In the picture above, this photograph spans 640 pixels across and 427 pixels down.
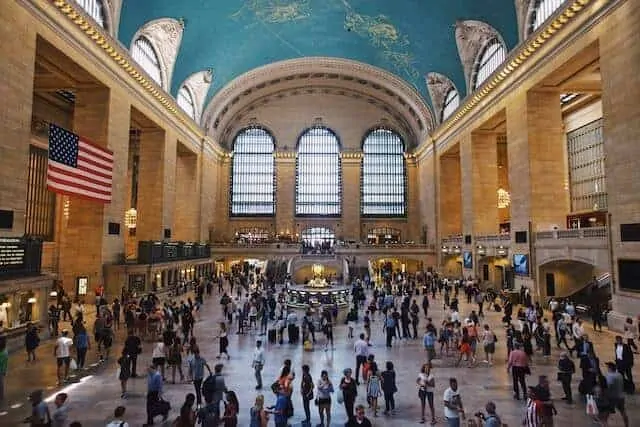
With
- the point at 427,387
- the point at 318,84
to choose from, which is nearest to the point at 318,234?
the point at 318,84

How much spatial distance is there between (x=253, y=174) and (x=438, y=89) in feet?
63.8

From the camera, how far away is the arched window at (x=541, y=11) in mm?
18550

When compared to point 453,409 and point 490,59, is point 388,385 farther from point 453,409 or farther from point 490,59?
point 490,59

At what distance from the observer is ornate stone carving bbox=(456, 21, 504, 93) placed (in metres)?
24.7

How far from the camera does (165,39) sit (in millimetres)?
25156

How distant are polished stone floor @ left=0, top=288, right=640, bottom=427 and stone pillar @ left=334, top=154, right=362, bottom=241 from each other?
2910 centimetres

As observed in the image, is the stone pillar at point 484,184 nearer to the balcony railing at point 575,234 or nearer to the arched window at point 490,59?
the arched window at point 490,59

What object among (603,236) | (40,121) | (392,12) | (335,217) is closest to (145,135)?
(40,121)

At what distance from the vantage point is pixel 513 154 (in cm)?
2162

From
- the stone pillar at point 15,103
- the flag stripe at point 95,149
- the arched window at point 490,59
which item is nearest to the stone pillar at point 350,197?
the arched window at point 490,59

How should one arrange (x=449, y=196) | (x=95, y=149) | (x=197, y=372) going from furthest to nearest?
(x=449, y=196) → (x=95, y=149) → (x=197, y=372)

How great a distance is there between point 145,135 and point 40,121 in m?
5.52

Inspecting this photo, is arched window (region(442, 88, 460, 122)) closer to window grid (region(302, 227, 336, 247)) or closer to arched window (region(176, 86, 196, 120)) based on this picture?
window grid (region(302, 227, 336, 247))

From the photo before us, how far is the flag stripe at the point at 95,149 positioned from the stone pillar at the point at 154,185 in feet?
25.8
